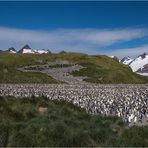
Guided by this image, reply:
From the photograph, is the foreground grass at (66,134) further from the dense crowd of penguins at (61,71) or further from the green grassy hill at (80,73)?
the dense crowd of penguins at (61,71)

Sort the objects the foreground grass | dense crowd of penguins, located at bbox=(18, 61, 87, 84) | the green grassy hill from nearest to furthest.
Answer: the foreground grass
the green grassy hill
dense crowd of penguins, located at bbox=(18, 61, 87, 84)

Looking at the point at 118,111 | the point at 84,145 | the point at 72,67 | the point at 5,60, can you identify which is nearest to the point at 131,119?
the point at 118,111

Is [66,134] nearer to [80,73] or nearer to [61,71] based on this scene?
[61,71]

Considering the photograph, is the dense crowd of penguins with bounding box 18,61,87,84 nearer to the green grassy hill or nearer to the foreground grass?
the green grassy hill

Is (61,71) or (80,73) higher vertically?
(61,71)

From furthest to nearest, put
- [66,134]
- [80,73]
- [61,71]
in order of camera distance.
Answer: [80,73] < [61,71] < [66,134]

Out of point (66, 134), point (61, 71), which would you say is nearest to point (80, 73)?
point (61, 71)

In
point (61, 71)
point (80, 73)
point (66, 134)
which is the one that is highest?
point (61, 71)

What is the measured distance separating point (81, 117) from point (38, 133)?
710cm

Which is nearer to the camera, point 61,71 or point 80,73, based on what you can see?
point 61,71

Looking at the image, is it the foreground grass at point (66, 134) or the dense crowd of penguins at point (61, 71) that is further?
the dense crowd of penguins at point (61, 71)

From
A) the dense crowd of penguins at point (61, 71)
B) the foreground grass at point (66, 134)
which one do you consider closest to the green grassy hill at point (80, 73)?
the dense crowd of penguins at point (61, 71)

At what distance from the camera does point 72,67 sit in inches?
5817

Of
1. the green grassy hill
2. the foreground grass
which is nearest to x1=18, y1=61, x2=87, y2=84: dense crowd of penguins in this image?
the green grassy hill
